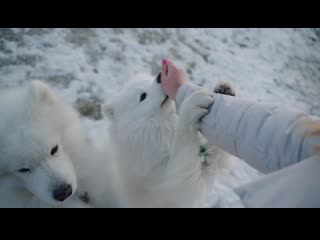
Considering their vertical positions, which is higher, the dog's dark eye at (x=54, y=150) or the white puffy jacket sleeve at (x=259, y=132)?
the white puffy jacket sleeve at (x=259, y=132)

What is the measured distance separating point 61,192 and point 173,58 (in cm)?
263

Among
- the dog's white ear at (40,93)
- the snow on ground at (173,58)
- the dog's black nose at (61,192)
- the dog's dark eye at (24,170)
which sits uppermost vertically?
the dog's white ear at (40,93)

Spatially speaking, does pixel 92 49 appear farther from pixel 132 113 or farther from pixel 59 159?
pixel 59 159

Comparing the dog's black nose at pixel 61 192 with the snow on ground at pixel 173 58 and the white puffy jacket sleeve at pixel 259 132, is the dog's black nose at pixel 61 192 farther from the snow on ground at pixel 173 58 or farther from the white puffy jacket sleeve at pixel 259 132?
the snow on ground at pixel 173 58

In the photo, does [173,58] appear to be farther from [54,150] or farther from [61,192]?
[61,192]

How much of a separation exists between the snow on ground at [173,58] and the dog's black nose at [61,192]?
3.91 feet

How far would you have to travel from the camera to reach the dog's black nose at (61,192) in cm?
188

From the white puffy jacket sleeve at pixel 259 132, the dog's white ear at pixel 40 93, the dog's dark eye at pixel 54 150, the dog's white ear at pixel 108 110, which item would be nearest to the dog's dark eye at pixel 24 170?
the dog's dark eye at pixel 54 150

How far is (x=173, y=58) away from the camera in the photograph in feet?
13.5

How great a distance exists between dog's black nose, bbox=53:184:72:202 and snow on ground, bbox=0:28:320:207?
1.19 metres
